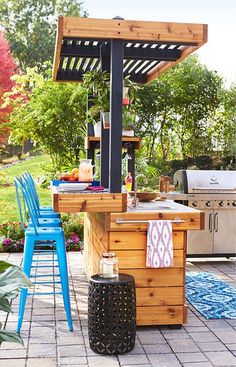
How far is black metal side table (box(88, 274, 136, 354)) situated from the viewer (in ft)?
10.4

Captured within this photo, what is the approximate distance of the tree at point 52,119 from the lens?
27.7 feet

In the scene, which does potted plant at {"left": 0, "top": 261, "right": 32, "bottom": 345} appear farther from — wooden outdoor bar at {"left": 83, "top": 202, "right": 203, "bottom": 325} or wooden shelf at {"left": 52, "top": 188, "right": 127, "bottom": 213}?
wooden outdoor bar at {"left": 83, "top": 202, "right": 203, "bottom": 325}

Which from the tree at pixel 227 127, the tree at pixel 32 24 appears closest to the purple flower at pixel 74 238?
the tree at pixel 227 127

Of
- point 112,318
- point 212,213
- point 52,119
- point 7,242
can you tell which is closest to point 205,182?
point 212,213

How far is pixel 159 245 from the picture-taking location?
11.6 ft

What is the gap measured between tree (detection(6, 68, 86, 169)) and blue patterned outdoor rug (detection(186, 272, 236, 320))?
12.3ft

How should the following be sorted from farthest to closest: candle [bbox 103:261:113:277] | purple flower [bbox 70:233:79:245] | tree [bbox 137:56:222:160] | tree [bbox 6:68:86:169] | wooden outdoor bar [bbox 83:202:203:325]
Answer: tree [bbox 137:56:222:160]
tree [bbox 6:68:86:169]
purple flower [bbox 70:233:79:245]
wooden outdoor bar [bbox 83:202:203:325]
candle [bbox 103:261:113:277]

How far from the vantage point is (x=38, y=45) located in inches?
591

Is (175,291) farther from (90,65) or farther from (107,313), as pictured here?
(90,65)

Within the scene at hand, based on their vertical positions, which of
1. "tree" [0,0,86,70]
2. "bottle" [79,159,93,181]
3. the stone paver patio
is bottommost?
the stone paver patio

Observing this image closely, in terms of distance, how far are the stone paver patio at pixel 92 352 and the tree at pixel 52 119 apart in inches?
182

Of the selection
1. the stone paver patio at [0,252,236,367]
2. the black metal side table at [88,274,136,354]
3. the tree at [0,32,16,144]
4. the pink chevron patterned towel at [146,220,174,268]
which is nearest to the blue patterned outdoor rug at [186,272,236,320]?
the stone paver patio at [0,252,236,367]

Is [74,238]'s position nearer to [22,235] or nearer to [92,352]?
[22,235]

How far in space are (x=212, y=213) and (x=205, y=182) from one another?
344 mm
